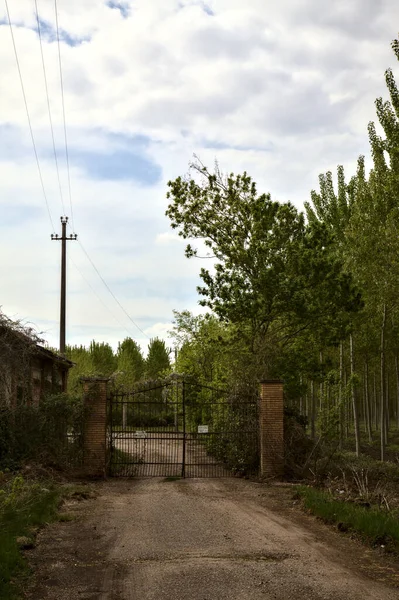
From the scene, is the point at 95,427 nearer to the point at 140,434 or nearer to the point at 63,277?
the point at 140,434

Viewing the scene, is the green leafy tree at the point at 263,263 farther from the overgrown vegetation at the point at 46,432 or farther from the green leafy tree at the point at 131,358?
the green leafy tree at the point at 131,358

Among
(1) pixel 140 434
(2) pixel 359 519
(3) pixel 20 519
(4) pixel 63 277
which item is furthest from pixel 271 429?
(4) pixel 63 277

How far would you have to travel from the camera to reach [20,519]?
1093cm

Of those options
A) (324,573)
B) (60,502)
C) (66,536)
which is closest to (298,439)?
(60,502)

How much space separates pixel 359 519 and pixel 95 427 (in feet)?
33.4

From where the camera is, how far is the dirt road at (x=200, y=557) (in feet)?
24.3

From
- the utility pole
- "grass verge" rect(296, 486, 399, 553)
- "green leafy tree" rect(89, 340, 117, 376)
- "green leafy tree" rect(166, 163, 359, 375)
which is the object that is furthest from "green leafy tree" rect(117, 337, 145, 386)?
"grass verge" rect(296, 486, 399, 553)

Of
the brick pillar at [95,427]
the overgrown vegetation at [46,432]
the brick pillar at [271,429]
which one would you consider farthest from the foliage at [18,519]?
the brick pillar at [271,429]

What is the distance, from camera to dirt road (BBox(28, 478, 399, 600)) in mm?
7402

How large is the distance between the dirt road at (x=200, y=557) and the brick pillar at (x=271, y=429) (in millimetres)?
4752

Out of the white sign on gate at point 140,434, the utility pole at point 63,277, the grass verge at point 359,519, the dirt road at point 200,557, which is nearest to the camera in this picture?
the dirt road at point 200,557

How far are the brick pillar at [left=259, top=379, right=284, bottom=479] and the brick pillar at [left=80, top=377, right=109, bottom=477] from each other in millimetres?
4652

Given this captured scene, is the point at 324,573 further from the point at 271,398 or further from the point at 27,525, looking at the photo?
the point at 271,398

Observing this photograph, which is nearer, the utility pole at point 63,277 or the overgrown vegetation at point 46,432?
the overgrown vegetation at point 46,432
